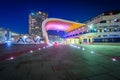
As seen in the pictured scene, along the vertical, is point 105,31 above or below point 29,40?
above

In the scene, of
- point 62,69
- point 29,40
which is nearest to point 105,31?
point 62,69

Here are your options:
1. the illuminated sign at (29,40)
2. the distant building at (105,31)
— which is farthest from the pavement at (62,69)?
the illuminated sign at (29,40)

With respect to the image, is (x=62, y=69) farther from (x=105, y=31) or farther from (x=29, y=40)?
(x=29, y=40)

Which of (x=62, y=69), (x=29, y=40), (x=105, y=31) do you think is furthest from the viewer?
(x=29, y=40)

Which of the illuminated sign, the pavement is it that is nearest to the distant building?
the pavement

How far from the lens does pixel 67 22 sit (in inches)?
3004

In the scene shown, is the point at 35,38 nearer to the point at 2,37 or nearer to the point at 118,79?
the point at 2,37

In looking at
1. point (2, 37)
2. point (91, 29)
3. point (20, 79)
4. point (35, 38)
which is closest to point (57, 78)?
point (20, 79)

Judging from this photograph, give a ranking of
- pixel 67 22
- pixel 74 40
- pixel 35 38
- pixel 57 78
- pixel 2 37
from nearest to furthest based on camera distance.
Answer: pixel 57 78 → pixel 67 22 → pixel 74 40 → pixel 35 38 → pixel 2 37

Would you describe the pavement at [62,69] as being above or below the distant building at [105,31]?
below

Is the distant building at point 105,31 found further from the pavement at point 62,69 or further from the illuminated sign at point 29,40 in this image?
the illuminated sign at point 29,40

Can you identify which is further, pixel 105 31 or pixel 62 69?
pixel 105 31

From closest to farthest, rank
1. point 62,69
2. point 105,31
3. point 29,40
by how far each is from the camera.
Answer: point 62,69, point 105,31, point 29,40

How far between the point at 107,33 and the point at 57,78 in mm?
59341
